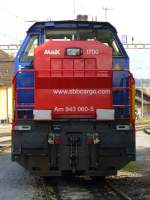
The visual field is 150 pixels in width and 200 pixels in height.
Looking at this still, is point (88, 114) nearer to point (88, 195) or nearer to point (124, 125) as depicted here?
point (124, 125)

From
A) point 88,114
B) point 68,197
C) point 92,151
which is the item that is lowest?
point 68,197

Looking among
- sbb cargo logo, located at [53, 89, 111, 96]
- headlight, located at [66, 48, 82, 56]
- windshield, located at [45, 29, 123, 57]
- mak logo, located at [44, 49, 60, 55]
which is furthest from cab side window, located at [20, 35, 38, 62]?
sbb cargo logo, located at [53, 89, 111, 96]

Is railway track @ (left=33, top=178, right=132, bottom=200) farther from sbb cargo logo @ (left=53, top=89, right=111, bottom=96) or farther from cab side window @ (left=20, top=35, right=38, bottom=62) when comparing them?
cab side window @ (left=20, top=35, right=38, bottom=62)

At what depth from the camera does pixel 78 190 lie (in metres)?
13.1

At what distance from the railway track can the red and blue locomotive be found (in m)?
0.43

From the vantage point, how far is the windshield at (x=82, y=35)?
45.2 feet

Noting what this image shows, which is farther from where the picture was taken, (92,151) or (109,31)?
(109,31)

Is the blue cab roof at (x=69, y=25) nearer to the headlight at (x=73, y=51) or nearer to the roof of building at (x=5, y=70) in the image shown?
the headlight at (x=73, y=51)

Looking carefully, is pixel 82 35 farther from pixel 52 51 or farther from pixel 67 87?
pixel 67 87

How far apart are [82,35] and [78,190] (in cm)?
368

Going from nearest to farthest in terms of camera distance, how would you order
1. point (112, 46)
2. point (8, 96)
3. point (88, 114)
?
point (88, 114) → point (112, 46) → point (8, 96)

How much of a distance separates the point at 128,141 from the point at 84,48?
235cm

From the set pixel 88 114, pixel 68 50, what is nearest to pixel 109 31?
pixel 68 50

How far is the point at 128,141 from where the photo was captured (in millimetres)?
12820
